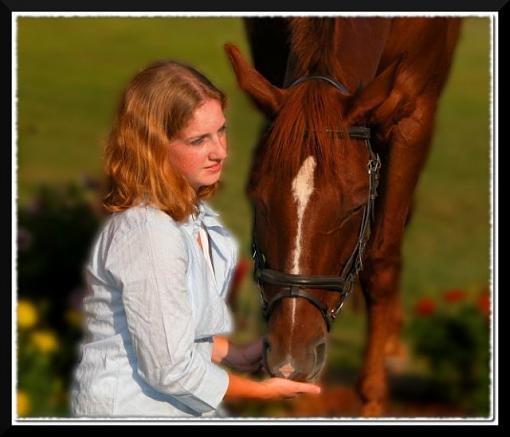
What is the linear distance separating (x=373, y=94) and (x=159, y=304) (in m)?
1.09

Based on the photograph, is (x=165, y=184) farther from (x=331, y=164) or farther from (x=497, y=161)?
(x=497, y=161)

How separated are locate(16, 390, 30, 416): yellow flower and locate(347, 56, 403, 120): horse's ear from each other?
171cm

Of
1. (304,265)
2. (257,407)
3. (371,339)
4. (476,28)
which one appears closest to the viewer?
(304,265)

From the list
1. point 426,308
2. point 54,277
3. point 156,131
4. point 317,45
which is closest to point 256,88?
point 317,45

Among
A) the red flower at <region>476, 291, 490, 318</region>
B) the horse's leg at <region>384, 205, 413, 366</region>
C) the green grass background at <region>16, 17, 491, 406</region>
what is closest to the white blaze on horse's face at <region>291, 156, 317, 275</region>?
the horse's leg at <region>384, 205, 413, 366</region>

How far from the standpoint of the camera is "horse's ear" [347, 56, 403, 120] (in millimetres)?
2932

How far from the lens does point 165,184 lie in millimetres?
2342

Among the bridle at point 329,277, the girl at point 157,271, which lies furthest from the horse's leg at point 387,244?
the girl at point 157,271

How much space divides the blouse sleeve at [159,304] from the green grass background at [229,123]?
4.04 metres

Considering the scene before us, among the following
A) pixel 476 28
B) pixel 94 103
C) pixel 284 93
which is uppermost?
pixel 476 28

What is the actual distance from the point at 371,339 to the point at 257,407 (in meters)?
0.71

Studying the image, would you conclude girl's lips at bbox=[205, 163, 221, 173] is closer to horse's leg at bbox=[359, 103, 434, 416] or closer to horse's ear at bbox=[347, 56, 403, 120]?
horse's ear at bbox=[347, 56, 403, 120]

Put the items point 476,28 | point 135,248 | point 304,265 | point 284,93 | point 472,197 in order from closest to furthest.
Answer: point 135,248 < point 304,265 < point 284,93 < point 472,197 < point 476,28
